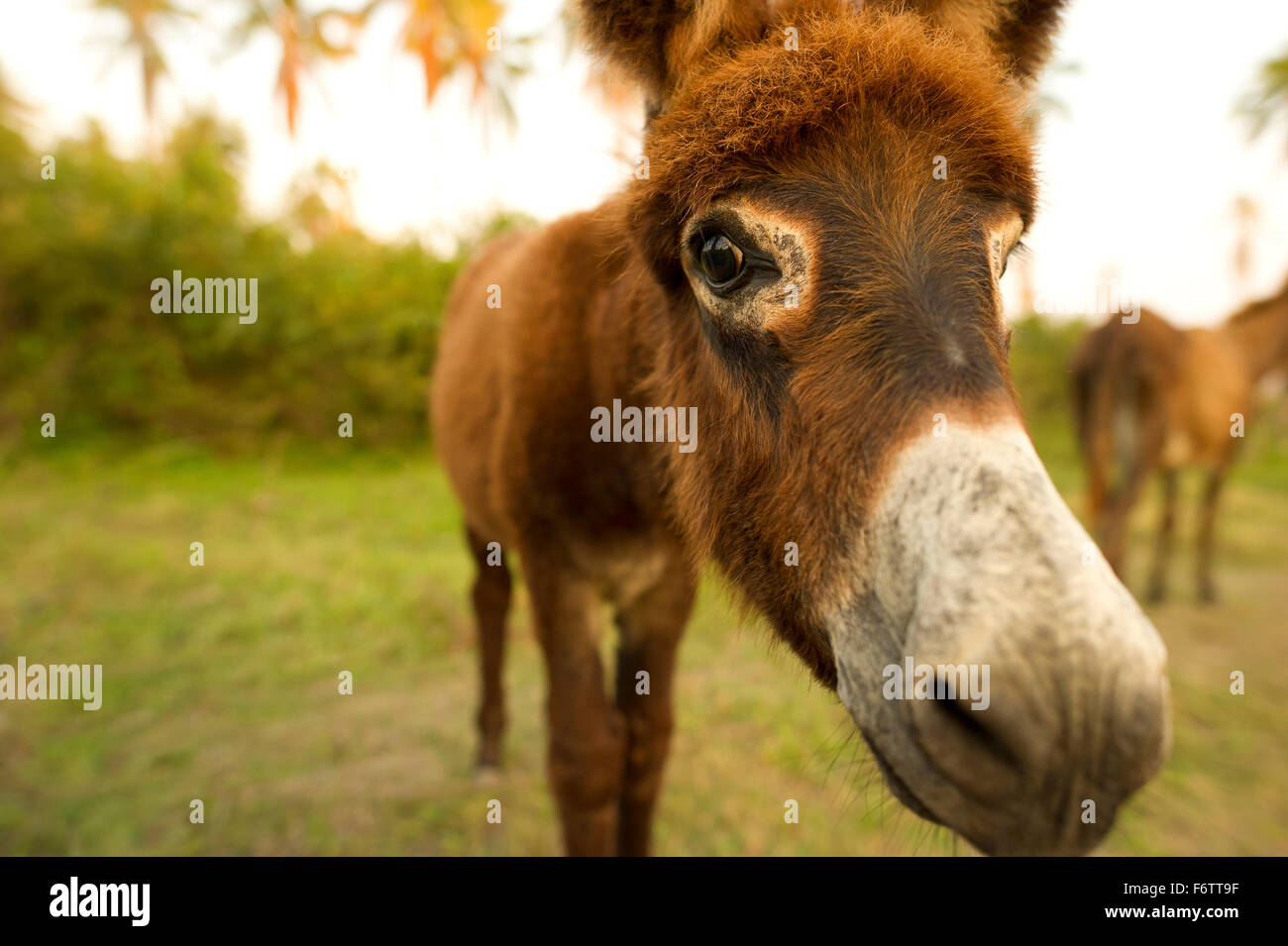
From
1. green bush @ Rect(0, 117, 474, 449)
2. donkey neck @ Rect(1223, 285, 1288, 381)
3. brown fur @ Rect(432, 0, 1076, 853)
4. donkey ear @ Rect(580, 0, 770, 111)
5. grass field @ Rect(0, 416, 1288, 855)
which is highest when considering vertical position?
green bush @ Rect(0, 117, 474, 449)

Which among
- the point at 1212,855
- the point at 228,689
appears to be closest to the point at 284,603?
the point at 228,689

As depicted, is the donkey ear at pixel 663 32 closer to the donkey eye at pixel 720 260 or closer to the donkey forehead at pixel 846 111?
the donkey forehead at pixel 846 111

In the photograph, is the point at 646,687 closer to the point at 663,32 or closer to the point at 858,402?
the point at 858,402

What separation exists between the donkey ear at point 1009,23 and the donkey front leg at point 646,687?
225 centimetres

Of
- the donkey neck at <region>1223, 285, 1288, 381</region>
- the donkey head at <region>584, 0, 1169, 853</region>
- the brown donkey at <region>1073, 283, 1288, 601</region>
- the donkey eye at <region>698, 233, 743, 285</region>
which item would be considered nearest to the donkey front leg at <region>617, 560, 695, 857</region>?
the donkey head at <region>584, 0, 1169, 853</region>

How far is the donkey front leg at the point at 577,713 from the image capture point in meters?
2.69

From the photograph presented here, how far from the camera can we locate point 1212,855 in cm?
355

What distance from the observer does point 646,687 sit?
3113mm

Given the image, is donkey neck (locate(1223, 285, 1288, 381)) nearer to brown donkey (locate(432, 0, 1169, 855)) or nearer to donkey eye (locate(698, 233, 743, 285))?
brown donkey (locate(432, 0, 1169, 855))

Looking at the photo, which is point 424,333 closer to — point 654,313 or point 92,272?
point 92,272

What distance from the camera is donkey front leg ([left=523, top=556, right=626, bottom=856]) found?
2.69 meters

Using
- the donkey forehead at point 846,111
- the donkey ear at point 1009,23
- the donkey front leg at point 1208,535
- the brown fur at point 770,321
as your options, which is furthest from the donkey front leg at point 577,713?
the donkey front leg at point 1208,535

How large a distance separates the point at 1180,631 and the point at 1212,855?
401 cm

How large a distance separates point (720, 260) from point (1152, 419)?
304 inches
